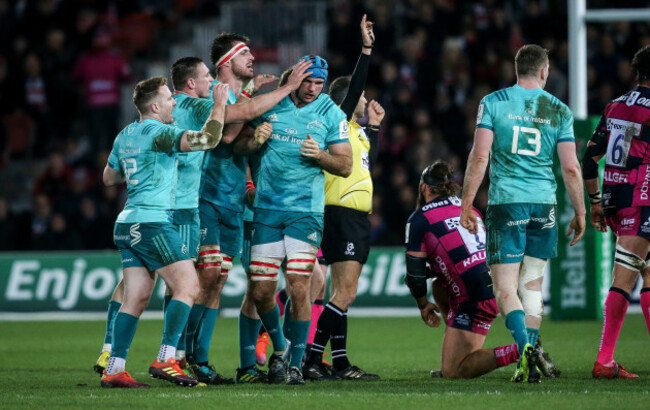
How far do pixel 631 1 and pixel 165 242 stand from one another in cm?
1320

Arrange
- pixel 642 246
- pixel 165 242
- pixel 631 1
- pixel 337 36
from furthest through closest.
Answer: pixel 337 36, pixel 631 1, pixel 642 246, pixel 165 242

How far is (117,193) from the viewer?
63.6 ft

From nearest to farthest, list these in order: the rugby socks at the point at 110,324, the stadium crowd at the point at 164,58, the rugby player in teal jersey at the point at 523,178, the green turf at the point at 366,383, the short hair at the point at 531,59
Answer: the green turf at the point at 366,383 → the rugby player in teal jersey at the point at 523,178 → the short hair at the point at 531,59 → the rugby socks at the point at 110,324 → the stadium crowd at the point at 164,58

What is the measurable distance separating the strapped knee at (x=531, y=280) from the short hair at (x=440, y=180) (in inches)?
38.1

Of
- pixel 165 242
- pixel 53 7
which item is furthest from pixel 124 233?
pixel 53 7

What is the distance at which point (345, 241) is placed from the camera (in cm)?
876

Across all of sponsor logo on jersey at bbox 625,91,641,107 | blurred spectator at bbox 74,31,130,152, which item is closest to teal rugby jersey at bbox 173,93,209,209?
sponsor logo on jersey at bbox 625,91,641,107

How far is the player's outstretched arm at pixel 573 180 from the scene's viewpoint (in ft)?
26.7

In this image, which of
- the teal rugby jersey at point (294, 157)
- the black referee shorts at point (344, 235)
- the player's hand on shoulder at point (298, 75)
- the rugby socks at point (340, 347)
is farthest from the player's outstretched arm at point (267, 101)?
the rugby socks at point (340, 347)

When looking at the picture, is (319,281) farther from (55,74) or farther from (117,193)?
(55,74)

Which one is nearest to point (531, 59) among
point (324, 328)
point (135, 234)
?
point (324, 328)

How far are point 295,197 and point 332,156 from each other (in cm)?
42

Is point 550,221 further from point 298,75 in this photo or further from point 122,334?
point 122,334

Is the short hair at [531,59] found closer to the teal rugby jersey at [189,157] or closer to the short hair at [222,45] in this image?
the short hair at [222,45]
